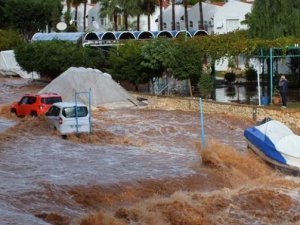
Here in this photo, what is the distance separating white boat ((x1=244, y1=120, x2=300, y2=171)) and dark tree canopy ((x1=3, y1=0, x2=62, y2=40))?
200 ft

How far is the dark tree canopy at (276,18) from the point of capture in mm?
38656

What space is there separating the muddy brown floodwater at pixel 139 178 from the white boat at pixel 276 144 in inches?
15.1

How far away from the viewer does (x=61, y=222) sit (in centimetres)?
1598

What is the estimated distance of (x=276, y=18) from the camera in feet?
→ 128

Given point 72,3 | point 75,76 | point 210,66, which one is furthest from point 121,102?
point 72,3

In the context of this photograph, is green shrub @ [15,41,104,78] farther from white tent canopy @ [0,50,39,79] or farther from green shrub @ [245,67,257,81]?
green shrub @ [245,67,257,81]

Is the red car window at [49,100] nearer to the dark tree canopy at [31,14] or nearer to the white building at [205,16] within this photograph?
the white building at [205,16]

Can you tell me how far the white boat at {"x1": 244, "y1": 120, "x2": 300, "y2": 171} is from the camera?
2178cm

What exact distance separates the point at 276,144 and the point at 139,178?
15.5ft

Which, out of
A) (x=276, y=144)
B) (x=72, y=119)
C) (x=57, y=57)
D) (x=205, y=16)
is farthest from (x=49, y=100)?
(x=205, y=16)

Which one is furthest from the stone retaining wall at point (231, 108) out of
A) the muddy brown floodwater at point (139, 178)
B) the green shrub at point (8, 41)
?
the green shrub at point (8, 41)

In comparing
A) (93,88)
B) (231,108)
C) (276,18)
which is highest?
(276,18)

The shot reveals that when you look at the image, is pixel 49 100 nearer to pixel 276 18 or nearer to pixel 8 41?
pixel 276 18

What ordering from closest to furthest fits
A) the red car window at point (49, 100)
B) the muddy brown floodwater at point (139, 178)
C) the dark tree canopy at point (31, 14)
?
the muddy brown floodwater at point (139, 178), the red car window at point (49, 100), the dark tree canopy at point (31, 14)
